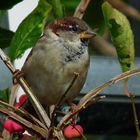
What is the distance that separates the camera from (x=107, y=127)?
90.0 inches

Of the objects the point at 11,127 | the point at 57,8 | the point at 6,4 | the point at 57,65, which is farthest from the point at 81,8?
the point at 57,65

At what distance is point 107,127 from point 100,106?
7.6 inches

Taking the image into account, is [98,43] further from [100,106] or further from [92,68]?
[92,68]

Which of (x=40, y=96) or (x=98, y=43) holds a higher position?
(x=40, y=96)

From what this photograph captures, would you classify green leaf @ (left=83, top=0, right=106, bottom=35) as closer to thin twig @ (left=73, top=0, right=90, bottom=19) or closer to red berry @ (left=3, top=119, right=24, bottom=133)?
thin twig @ (left=73, top=0, right=90, bottom=19)

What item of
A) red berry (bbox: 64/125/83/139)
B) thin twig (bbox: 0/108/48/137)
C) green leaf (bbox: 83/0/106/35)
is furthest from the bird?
thin twig (bbox: 0/108/48/137)

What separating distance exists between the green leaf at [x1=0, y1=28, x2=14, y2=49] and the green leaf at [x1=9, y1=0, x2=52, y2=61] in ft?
0.14

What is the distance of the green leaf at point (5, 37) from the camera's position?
1491mm

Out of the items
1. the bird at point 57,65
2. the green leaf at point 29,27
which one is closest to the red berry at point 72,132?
the green leaf at point 29,27

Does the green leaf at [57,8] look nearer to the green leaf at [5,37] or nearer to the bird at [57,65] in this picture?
the green leaf at [5,37]

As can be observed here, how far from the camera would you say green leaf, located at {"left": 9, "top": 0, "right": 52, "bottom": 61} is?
1.42 metres

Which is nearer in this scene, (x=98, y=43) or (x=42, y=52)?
(x=42, y=52)

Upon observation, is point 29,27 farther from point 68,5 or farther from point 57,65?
point 57,65

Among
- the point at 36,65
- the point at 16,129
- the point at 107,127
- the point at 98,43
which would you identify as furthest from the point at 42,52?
the point at 98,43
